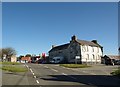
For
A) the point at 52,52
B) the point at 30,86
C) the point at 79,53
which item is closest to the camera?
the point at 30,86

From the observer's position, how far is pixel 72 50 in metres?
92.7

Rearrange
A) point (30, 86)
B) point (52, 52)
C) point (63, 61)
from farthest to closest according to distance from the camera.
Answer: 1. point (52, 52)
2. point (63, 61)
3. point (30, 86)

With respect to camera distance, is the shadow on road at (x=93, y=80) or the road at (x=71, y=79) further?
the shadow on road at (x=93, y=80)

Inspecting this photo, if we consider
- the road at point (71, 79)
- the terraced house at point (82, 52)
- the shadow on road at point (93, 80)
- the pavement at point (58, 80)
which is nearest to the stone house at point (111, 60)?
the terraced house at point (82, 52)

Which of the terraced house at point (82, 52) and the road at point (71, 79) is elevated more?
the terraced house at point (82, 52)

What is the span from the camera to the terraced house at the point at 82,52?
88500 millimetres

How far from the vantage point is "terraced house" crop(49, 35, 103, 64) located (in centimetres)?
8850

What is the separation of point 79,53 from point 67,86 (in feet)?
231

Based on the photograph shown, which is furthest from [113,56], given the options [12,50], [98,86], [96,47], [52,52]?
[98,86]

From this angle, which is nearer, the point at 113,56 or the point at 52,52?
the point at 113,56

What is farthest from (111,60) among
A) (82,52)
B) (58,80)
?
(58,80)

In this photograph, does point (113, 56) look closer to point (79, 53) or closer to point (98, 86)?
point (79, 53)

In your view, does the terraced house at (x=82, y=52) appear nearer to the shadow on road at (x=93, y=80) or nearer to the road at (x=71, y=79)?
the road at (x=71, y=79)

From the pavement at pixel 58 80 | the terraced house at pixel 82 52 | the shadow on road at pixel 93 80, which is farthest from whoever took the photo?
the terraced house at pixel 82 52
